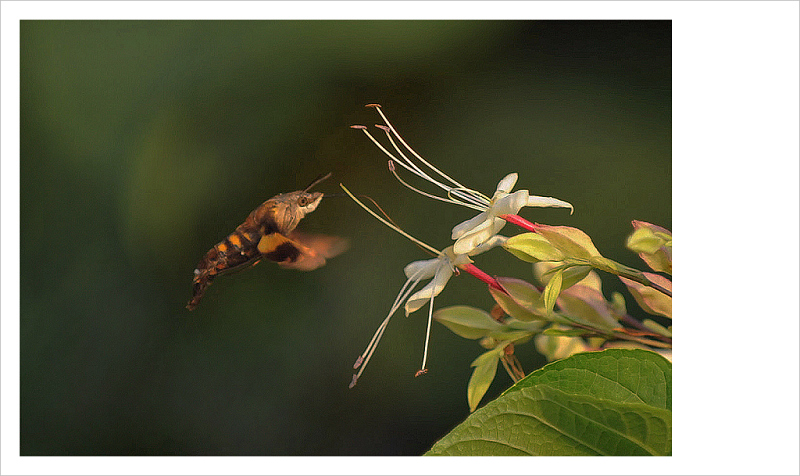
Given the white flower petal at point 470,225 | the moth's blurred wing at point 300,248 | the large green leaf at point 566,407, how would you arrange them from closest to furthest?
the large green leaf at point 566,407 → the white flower petal at point 470,225 → the moth's blurred wing at point 300,248

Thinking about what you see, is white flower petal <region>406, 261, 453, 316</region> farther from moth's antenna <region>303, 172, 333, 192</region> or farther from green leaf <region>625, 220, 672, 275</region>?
moth's antenna <region>303, 172, 333, 192</region>

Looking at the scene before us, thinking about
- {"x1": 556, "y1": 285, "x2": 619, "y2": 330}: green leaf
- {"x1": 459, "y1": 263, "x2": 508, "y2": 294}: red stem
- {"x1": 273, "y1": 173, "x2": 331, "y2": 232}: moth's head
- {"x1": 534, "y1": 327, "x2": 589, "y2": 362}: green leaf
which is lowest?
{"x1": 534, "y1": 327, "x2": 589, "y2": 362}: green leaf

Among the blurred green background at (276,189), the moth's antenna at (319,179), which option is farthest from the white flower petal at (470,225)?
the moth's antenna at (319,179)

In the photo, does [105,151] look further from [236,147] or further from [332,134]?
[332,134]

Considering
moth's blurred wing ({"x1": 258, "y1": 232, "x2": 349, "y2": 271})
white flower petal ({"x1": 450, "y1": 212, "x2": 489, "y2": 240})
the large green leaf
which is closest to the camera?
the large green leaf

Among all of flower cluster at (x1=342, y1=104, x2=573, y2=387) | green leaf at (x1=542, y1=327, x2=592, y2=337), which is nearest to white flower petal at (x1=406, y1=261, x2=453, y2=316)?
flower cluster at (x1=342, y1=104, x2=573, y2=387)

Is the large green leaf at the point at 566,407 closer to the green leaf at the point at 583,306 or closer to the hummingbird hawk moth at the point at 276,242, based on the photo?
the green leaf at the point at 583,306

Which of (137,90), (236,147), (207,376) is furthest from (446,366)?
(137,90)
